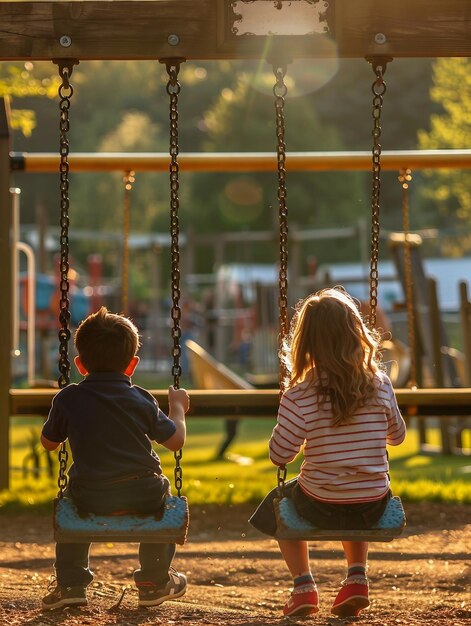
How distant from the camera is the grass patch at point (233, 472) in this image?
7.60 m

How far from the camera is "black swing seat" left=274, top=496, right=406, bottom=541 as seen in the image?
12.2 ft

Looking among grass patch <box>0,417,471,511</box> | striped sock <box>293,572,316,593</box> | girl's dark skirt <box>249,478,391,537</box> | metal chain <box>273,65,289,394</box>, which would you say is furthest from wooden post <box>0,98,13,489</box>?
girl's dark skirt <box>249,478,391,537</box>

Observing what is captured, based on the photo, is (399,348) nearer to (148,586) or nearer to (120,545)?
(120,545)

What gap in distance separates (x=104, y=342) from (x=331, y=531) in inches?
38.4

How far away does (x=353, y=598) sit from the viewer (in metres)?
3.90

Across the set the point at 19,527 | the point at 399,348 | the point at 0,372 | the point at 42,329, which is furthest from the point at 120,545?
the point at 42,329

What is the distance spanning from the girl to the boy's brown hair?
1.85ft

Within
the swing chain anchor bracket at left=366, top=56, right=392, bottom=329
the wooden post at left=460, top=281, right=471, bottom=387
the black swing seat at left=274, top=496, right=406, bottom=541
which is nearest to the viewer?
the black swing seat at left=274, top=496, right=406, bottom=541

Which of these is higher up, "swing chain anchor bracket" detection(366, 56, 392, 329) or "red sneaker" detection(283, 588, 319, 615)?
"swing chain anchor bracket" detection(366, 56, 392, 329)

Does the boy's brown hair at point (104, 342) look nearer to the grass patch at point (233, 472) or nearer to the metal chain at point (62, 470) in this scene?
the metal chain at point (62, 470)

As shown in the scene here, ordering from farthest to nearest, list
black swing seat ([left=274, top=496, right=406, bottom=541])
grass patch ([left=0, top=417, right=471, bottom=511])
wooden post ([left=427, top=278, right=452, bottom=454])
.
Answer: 1. wooden post ([left=427, top=278, right=452, bottom=454])
2. grass patch ([left=0, top=417, right=471, bottom=511])
3. black swing seat ([left=274, top=496, right=406, bottom=541])

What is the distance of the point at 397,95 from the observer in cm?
5153

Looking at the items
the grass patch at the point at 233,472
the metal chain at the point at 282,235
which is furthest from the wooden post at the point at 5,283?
the metal chain at the point at 282,235

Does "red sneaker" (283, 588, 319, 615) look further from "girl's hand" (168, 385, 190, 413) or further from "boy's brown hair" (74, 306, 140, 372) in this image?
"boy's brown hair" (74, 306, 140, 372)
